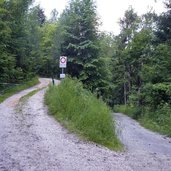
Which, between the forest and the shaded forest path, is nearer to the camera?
the shaded forest path

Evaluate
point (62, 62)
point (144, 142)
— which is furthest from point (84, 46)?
point (144, 142)

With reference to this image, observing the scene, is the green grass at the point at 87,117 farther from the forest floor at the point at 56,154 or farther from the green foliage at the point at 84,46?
the green foliage at the point at 84,46

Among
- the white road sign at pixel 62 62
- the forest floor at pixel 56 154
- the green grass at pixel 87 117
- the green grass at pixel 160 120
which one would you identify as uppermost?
the white road sign at pixel 62 62

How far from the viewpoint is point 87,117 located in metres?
13.8

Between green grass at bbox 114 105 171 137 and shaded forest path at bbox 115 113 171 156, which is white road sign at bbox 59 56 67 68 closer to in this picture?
shaded forest path at bbox 115 113 171 156

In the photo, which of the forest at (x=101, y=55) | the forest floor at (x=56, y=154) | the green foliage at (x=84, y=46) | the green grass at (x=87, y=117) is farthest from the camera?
the green foliage at (x=84, y=46)

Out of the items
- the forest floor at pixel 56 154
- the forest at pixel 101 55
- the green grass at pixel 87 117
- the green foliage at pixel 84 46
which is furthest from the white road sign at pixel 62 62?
the green foliage at pixel 84 46

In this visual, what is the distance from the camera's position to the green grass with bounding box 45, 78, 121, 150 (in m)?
13.0

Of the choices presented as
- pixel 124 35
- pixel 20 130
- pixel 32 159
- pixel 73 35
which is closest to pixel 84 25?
pixel 73 35

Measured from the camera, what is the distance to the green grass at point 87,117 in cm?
1297

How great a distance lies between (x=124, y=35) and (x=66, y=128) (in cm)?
4371

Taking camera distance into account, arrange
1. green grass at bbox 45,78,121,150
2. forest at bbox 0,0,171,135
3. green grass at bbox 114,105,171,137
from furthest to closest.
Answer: forest at bbox 0,0,171,135 → green grass at bbox 114,105,171,137 → green grass at bbox 45,78,121,150

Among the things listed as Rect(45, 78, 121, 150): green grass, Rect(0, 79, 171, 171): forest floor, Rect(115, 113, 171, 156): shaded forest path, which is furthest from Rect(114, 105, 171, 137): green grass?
Rect(0, 79, 171, 171): forest floor

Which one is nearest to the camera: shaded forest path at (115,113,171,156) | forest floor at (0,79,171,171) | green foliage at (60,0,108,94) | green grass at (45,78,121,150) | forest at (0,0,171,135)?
forest floor at (0,79,171,171)
